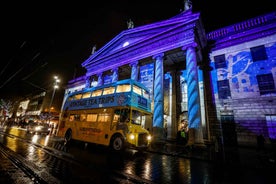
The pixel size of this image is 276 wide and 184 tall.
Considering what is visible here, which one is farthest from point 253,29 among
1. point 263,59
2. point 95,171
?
point 95,171

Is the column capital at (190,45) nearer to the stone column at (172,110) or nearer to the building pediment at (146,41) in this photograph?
the building pediment at (146,41)

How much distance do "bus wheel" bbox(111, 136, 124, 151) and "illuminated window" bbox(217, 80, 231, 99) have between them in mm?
12729

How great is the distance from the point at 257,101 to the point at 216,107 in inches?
142

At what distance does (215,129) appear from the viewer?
14.7m

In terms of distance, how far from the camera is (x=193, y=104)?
482 inches

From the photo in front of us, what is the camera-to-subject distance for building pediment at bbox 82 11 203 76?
14609 mm

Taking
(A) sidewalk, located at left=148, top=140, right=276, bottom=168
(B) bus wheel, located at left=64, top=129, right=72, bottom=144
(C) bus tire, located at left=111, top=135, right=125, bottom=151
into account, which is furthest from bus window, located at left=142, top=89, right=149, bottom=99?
(B) bus wheel, located at left=64, top=129, right=72, bottom=144

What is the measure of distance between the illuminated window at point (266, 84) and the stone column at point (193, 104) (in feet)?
22.1

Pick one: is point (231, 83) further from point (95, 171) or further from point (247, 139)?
point (95, 171)

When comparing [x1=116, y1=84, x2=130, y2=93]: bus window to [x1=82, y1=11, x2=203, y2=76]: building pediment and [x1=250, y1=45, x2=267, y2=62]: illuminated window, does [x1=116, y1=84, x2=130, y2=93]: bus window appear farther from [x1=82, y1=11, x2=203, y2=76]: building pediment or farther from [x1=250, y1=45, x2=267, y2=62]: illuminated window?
[x1=250, y1=45, x2=267, y2=62]: illuminated window

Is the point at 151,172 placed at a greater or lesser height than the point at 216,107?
lesser

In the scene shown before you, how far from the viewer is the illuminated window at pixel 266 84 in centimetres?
1295

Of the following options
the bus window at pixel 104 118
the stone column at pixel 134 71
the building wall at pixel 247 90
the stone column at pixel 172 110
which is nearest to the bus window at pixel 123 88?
the bus window at pixel 104 118

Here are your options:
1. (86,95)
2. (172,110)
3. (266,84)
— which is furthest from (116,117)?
(266,84)
